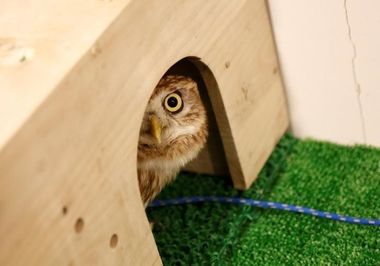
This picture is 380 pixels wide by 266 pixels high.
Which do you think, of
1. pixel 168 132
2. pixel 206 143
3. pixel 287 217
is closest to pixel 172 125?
pixel 168 132

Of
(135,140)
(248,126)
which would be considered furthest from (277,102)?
(135,140)

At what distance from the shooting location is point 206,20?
1.43 meters

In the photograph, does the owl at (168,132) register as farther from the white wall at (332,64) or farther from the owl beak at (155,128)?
the white wall at (332,64)

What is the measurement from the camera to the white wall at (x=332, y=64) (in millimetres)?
1536

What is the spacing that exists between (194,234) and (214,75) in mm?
448

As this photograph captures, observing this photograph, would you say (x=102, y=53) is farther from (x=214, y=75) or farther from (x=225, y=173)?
(x=225, y=173)

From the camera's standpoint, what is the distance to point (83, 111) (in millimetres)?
1123

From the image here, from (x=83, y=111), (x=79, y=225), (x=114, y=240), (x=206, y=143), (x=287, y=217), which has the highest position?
(x=83, y=111)

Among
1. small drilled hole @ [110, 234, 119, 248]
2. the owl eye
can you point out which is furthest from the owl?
small drilled hole @ [110, 234, 119, 248]

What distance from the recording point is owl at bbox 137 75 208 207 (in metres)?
1.49

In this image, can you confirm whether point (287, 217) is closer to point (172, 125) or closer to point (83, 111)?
point (172, 125)

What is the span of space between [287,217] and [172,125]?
0.41 metres

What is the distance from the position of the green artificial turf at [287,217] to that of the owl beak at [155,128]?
1.11 ft

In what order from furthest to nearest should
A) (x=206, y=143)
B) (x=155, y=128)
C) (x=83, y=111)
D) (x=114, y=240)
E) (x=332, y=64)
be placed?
(x=206, y=143)
(x=332, y=64)
(x=155, y=128)
(x=114, y=240)
(x=83, y=111)
